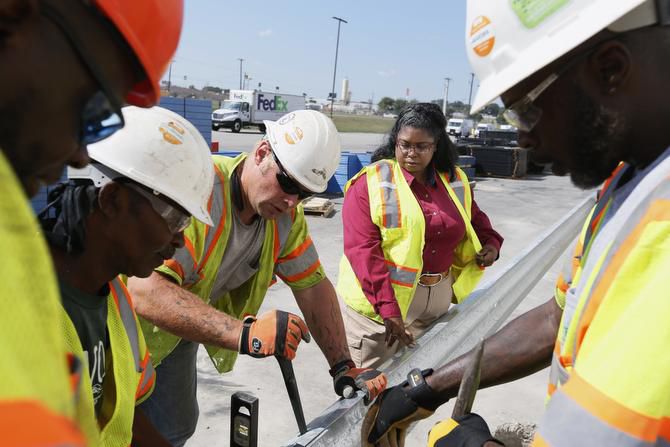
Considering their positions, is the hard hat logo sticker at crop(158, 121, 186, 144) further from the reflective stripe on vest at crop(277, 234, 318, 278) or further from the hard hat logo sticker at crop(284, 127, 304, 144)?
the reflective stripe on vest at crop(277, 234, 318, 278)

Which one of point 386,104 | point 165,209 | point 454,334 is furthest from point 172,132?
point 386,104

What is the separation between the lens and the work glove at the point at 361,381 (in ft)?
8.54

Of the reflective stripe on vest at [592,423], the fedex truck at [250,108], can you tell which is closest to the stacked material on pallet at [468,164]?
the reflective stripe on vest at [592,423]

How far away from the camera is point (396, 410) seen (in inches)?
96.1

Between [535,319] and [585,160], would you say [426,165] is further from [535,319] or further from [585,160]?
[585,160]

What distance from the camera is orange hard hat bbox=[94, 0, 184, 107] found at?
905 millimetres

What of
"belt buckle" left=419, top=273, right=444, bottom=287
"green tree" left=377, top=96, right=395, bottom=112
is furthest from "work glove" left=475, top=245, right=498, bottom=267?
"green tree" left=377, top=96, right=395, bottom=112

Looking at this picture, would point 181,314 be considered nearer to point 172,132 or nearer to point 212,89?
point 172,132

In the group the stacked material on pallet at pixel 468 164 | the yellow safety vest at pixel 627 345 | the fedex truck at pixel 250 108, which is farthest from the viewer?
the fedex truck at pixel 250 108

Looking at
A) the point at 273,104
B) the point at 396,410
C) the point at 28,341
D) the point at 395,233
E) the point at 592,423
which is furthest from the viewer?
the point at 273,104

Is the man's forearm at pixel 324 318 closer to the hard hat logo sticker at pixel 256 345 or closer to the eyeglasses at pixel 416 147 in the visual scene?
the hard hat logo sticker at pixel 256 345

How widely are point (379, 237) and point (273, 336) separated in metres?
1.62

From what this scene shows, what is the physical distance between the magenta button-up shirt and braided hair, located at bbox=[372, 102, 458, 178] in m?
0.18

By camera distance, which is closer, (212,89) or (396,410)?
(396,410)
